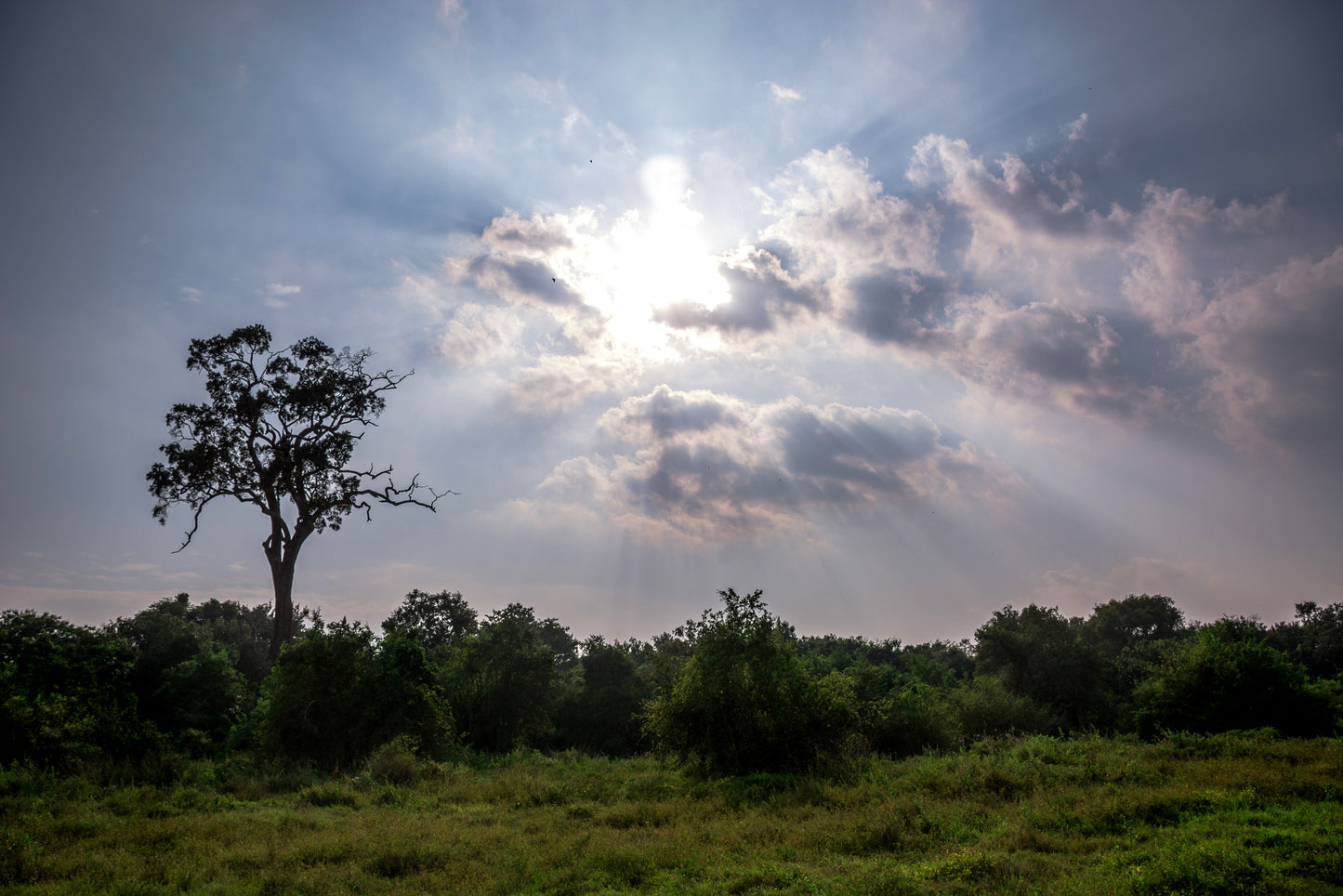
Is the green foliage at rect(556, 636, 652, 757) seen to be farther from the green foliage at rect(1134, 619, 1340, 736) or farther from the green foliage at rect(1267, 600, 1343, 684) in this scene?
the green foliage at rect(1267, 600, 1343, 684)

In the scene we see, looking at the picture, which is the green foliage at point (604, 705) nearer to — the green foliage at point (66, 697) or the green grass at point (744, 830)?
the green grass at point (744, 830)

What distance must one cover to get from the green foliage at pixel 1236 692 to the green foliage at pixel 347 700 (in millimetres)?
28594

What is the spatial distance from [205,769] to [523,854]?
13184 mm

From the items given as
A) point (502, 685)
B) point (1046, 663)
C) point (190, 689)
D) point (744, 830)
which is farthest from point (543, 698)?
point (1046, 663)

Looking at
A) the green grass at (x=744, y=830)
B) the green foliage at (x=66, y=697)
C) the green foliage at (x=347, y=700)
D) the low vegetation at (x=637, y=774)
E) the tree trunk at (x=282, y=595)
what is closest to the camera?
the green grass at (x=744, y=830)

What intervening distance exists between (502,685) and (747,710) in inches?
638

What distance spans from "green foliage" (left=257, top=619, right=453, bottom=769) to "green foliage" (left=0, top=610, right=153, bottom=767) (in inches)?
155

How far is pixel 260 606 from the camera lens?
6044cm

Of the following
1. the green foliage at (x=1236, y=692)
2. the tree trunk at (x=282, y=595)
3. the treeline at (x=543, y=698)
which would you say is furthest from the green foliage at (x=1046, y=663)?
the tree trunk at (x=282, y=595)

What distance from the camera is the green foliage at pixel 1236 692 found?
2347cm

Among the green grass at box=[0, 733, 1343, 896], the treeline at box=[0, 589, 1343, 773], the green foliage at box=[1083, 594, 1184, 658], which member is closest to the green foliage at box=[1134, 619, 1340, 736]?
the treeline at box=[0, 589, 1343, 773]

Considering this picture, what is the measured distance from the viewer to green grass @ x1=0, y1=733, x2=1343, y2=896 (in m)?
10.0

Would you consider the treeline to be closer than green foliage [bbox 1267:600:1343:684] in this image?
Yes

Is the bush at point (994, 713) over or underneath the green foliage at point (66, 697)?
underneath
